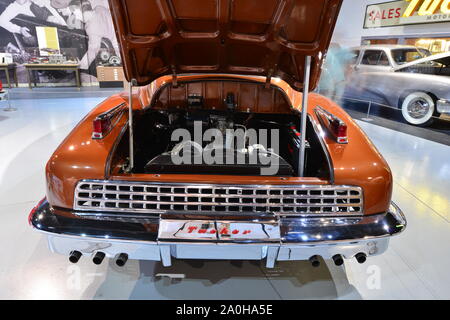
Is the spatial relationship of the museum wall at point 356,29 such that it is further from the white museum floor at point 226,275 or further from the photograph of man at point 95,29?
the photograph of man at point 95,29

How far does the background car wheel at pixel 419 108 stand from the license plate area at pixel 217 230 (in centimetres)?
570

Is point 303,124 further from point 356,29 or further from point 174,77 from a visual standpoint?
point 356,29

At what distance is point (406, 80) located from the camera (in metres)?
5.79

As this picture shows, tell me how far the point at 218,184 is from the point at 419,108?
5.85 meters

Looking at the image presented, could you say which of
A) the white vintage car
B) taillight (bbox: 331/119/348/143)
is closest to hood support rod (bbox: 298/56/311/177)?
taillight (bbox: 331/119/348/143)

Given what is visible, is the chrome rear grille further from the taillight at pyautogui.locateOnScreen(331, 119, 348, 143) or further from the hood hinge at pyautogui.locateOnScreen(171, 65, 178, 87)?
the hood hinge at pyautogui.locateOnScreen(171, 65, 178, 87)

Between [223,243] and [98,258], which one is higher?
[223,243]

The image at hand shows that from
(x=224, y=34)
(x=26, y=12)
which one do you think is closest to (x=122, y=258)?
(x=224, y=34)

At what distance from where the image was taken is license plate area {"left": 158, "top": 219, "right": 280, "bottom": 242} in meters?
1.31

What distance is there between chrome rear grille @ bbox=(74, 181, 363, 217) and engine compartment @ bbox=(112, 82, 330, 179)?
0.18m

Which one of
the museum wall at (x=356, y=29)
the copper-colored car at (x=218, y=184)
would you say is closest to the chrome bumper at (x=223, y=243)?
the copper-colored car at (x=218, y=184)
